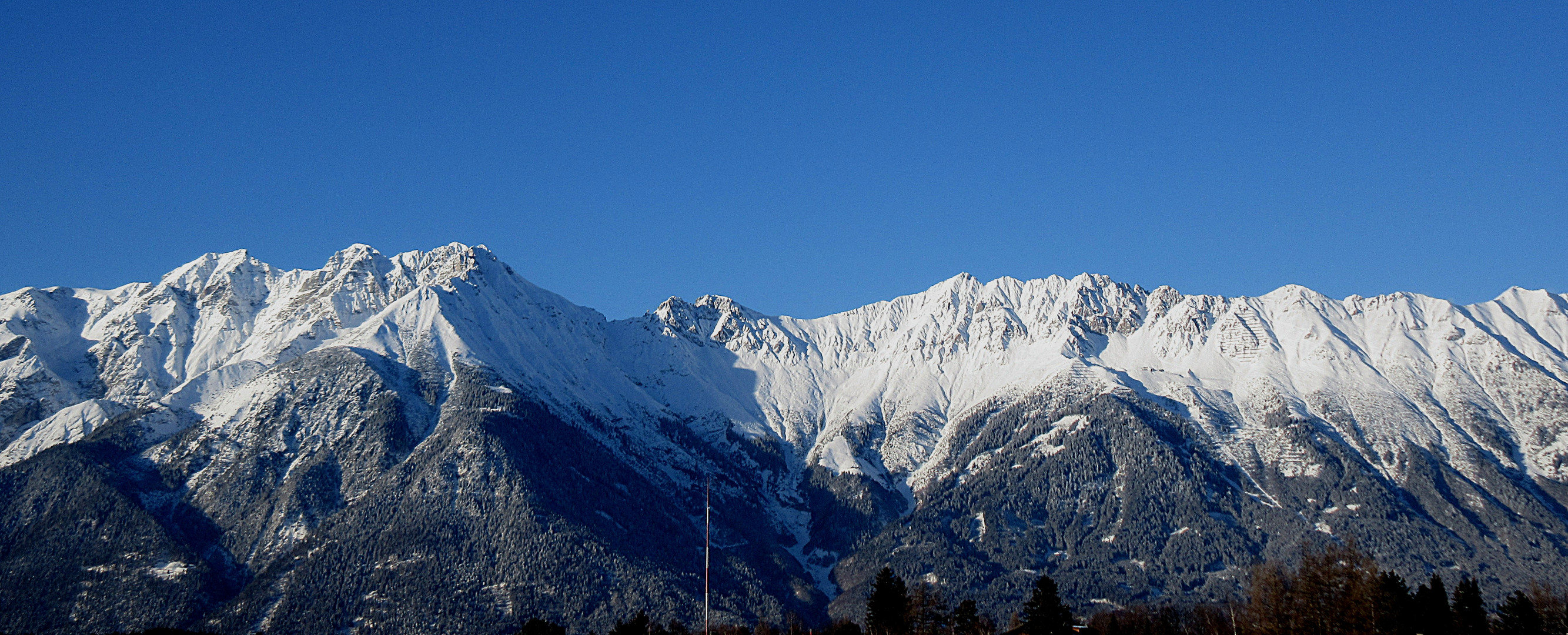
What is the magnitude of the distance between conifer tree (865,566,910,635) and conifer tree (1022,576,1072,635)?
1685 centimetres

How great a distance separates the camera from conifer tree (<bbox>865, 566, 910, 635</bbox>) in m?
149

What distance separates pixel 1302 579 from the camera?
376 ft

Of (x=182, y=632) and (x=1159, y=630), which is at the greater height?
(x=1159, y=630)

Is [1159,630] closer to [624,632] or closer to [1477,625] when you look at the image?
[1477,625]

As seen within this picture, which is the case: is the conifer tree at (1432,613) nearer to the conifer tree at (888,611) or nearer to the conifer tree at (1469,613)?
the conifer tree at (1469,613)

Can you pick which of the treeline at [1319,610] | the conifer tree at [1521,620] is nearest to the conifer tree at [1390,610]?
the treeline at [1319,610]

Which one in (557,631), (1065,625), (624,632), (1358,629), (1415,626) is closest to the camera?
(1358,629)

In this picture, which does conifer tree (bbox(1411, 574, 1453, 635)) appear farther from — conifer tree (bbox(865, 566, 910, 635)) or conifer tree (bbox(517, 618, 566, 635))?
conifer tree (bbox(517, 618, 566, 635))

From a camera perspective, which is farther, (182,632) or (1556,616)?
(182,632)

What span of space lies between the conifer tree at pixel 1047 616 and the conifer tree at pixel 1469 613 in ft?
131

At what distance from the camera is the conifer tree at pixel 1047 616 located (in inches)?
5221

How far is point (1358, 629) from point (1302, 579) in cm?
657

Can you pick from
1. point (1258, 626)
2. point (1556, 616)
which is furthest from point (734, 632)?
point (1556, 616)

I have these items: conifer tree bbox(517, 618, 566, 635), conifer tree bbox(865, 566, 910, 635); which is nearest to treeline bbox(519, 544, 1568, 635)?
conifer tree bbox(865, 566, 910, 635)
